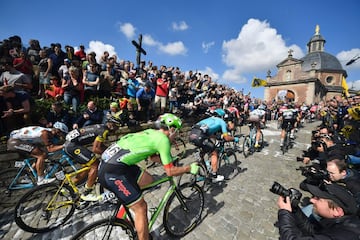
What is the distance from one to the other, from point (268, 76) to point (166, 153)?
48.4 meters

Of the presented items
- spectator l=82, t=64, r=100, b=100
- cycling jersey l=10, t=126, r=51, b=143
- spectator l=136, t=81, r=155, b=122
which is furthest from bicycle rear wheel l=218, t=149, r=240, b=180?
spectator l=82, t=64, r=100, b=100

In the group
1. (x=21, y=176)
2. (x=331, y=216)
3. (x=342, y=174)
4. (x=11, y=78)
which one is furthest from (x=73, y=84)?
(x=342, y=174)

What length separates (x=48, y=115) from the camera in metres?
5.09

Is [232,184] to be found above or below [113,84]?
below

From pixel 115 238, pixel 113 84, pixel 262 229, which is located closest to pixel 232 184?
pixel 262 229

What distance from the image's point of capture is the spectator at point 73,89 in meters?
5.68

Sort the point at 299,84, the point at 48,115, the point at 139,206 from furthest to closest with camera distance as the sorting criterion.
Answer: the point at 299,84 < the point at 48,115 < the point at 139,206

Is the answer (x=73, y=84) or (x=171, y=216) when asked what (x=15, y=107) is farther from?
(x=171, y=216)

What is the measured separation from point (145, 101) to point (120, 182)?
5.36 m

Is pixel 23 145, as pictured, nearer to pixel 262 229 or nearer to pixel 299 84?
pixel 262 229

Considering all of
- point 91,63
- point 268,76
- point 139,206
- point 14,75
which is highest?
point 268,76

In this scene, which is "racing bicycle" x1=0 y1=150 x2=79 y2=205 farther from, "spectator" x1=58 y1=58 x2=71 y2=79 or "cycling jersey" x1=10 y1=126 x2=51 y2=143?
"spectator" x1=58 y1=58 x2=71 y2=79

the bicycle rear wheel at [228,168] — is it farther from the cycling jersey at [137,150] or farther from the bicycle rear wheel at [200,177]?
the cycling jersey at [137,150]

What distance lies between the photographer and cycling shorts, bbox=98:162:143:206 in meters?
2.41
